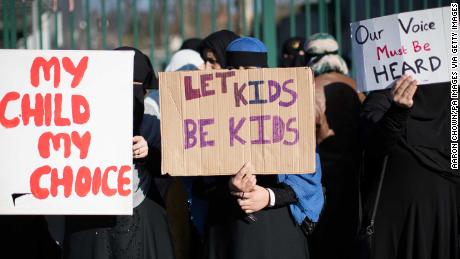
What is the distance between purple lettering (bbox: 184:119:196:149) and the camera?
411 cm

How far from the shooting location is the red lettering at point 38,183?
4090 mm

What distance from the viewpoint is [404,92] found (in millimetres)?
4445

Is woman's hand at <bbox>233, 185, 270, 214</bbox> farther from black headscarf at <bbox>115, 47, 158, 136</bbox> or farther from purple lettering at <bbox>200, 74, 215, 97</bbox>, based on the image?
black headscarf at <bbox>115, 47, 158, 136</bbox>

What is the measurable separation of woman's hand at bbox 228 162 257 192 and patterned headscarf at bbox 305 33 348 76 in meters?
2.05

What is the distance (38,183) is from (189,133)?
2.45ft

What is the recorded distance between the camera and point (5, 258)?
17.0 feet

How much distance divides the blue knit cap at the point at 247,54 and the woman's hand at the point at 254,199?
2.20ft

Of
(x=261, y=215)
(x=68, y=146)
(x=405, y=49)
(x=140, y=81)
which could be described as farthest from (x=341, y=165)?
(x=68, y=146)

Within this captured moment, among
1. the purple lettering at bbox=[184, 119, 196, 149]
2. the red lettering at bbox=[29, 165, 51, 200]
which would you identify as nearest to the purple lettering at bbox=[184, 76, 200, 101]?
the purple lettering at bbox=[184, 119, 196, 149]

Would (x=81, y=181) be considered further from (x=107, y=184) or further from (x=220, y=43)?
(x=220, y=43)

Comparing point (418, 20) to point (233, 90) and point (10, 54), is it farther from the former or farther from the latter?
point (10, 54)

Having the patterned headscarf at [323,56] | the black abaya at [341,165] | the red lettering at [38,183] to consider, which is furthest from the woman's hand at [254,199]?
the patterned headscarf at [323,56]

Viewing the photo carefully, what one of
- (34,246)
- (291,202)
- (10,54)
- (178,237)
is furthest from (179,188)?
(10,54)

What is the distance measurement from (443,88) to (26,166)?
226 cm
